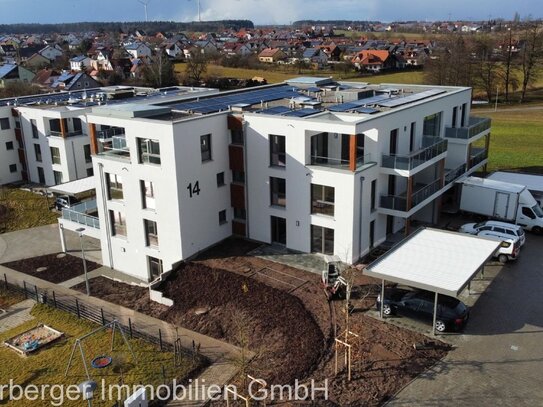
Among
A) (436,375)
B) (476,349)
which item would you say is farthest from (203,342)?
(476,349)

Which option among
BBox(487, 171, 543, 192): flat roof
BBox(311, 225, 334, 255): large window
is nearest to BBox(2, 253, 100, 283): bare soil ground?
BBox(311, 225, 334, 255): large window

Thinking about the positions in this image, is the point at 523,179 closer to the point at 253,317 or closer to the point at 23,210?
the point at 253,317

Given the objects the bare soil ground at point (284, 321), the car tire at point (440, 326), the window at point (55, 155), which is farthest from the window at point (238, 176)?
the window at point (55, 155)

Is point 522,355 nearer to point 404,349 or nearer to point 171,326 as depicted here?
point 404,349

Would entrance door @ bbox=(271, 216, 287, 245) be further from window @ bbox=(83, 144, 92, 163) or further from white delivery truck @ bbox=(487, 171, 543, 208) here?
window @ bbox=(83, 144, 92, 163)

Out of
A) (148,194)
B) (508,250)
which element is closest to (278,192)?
(148,194)
